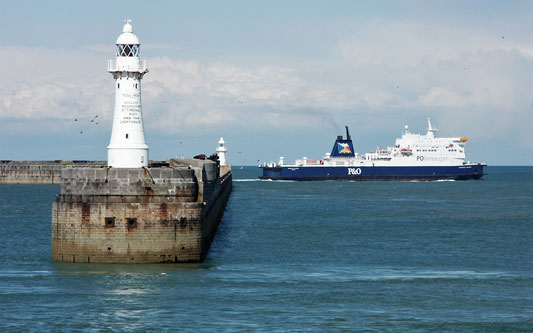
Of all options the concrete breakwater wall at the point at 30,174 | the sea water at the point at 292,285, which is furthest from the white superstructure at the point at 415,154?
the sea water at the point at 292,285

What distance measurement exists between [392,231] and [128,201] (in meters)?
20.7

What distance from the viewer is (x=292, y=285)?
80.0 ft

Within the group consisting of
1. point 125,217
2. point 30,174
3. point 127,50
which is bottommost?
point 125,217

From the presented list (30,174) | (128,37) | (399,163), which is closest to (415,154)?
(399,163)

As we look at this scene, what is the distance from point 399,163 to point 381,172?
10.5 ft

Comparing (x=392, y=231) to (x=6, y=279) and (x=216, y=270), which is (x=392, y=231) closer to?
(x=216, y=270)

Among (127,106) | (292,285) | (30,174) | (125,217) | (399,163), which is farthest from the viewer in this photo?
(399,163)

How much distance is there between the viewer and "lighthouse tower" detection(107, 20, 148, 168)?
28.4m

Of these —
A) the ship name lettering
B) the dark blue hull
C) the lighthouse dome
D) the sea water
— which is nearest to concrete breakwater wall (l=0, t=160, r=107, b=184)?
the dark blue hull

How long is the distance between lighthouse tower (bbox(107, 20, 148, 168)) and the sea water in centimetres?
494

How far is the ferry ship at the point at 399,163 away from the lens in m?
121

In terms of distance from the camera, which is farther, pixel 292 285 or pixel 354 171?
pixel 354 171

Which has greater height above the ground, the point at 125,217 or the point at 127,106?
the point at 127,106

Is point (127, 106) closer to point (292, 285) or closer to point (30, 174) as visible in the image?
point (292, 285)
